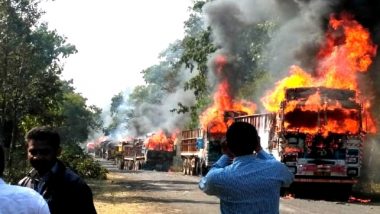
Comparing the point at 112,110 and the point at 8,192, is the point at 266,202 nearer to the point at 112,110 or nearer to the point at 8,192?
the point at 8,192

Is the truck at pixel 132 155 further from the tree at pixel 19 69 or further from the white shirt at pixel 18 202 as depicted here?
the white shirt at pixel 18 202

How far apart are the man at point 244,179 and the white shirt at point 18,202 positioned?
4.80ft

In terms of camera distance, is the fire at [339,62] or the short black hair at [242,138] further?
the fire at [339,62]

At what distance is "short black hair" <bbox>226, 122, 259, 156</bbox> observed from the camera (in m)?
3.97

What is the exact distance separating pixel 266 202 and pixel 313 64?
894 inches

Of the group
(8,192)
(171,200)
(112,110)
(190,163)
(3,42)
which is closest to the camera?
(8,192)

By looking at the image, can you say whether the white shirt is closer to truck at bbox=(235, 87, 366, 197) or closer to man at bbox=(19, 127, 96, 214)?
man at bbox=(19, 127, 96, 214)

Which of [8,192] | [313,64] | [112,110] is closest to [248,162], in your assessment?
[8,192]

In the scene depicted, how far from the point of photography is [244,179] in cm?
404

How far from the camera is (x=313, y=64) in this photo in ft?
85.7

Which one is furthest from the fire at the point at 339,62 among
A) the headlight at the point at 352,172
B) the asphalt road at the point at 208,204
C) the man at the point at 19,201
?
the man at the point at 19,201

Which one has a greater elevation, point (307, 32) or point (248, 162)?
point (307, 32)

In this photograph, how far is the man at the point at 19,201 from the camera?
2.83 meters

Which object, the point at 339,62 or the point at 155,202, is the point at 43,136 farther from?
the point at 339,62
